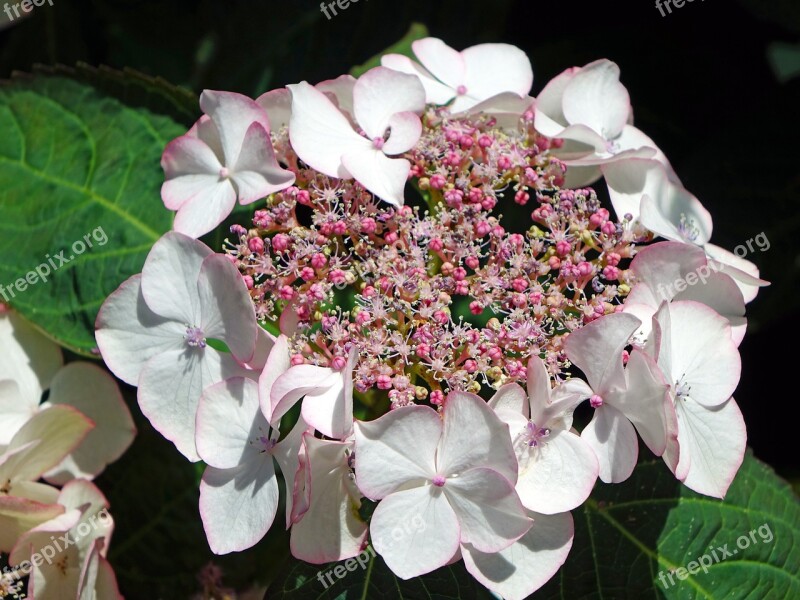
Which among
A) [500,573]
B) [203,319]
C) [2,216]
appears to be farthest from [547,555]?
[2,216]

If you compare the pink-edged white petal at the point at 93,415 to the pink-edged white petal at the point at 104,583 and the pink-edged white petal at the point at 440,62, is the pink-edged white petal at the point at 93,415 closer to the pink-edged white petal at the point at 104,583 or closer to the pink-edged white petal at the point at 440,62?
the pink-edged white petal at the point at 104,583

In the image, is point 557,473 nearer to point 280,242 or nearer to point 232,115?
point 280,242

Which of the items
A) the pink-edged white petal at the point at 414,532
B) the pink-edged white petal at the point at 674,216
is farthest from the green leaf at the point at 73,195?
the pink-edged white petal at the point at 674,216

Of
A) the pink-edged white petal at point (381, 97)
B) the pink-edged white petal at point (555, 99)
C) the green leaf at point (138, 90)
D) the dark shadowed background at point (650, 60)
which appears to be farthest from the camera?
the dark shadowed background at point (650, 60)

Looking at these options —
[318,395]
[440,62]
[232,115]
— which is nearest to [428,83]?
[440,62]

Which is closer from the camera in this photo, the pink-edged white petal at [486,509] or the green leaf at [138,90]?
the pink-edged white petal at [486,509]

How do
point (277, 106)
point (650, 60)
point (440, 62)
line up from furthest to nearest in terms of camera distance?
1. point (650, 60)
2. point (440, 62)
3. point (277, 106)

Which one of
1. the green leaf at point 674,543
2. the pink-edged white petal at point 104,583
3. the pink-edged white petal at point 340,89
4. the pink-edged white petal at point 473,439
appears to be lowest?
the green leaf at point 674,543
